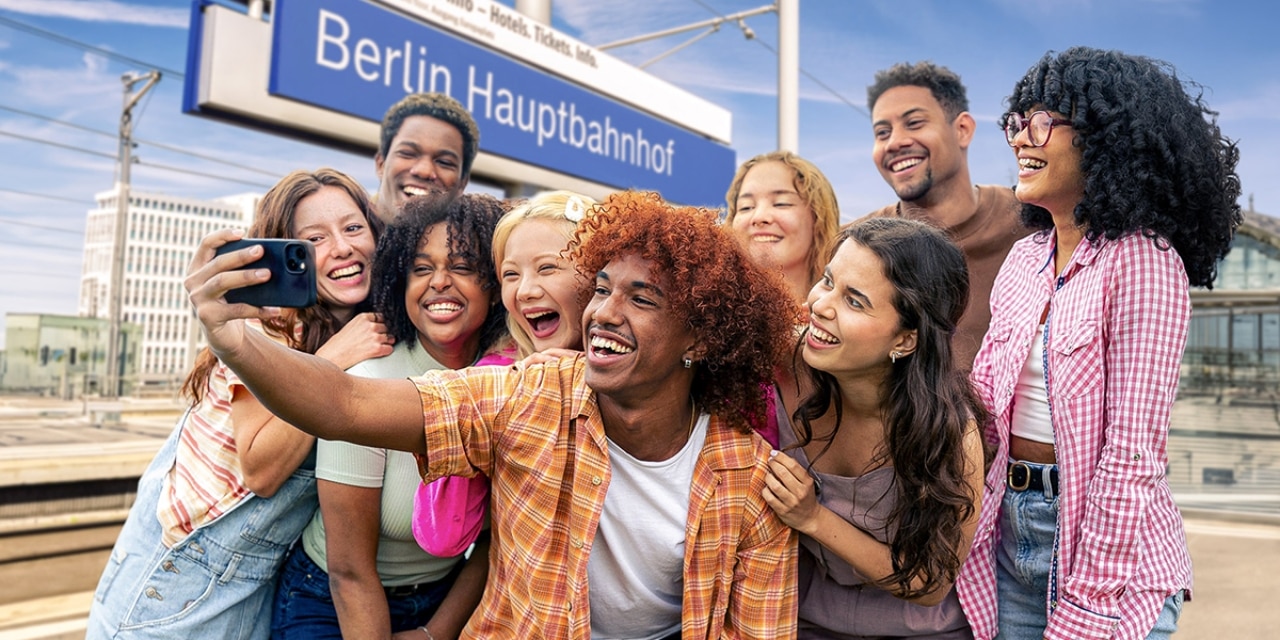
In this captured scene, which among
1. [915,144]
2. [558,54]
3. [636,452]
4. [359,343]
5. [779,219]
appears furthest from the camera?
[558,54]

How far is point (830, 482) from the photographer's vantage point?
2016mm

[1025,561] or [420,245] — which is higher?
[420,245]

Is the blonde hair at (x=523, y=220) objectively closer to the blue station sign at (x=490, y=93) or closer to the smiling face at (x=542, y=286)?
the smiling face at (x=542, y=286)

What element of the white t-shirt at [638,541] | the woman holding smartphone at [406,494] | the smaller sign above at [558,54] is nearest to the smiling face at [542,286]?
the woman holding smartphone at [406,494]

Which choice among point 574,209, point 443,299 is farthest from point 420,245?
point 574,209

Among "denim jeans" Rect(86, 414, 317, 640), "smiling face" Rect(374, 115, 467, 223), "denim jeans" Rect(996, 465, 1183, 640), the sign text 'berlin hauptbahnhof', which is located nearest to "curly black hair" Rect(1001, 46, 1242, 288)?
"denim jeans" Rect(996, 465, 1183, 640)

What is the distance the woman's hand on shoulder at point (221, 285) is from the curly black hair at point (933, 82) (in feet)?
9.04

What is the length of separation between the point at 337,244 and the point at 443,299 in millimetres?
416

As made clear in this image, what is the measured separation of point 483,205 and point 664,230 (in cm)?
70

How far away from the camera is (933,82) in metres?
3.40

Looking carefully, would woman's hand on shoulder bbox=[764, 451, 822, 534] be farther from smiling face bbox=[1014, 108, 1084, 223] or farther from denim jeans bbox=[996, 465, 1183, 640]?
smiling face bbox=[1014, 108, 1084, 223]

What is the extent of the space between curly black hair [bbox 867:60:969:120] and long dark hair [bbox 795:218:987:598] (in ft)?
5.08

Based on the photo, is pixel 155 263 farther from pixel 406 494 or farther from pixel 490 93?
pixel 406 494

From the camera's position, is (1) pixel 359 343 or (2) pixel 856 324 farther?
(1) pixel 359 343
